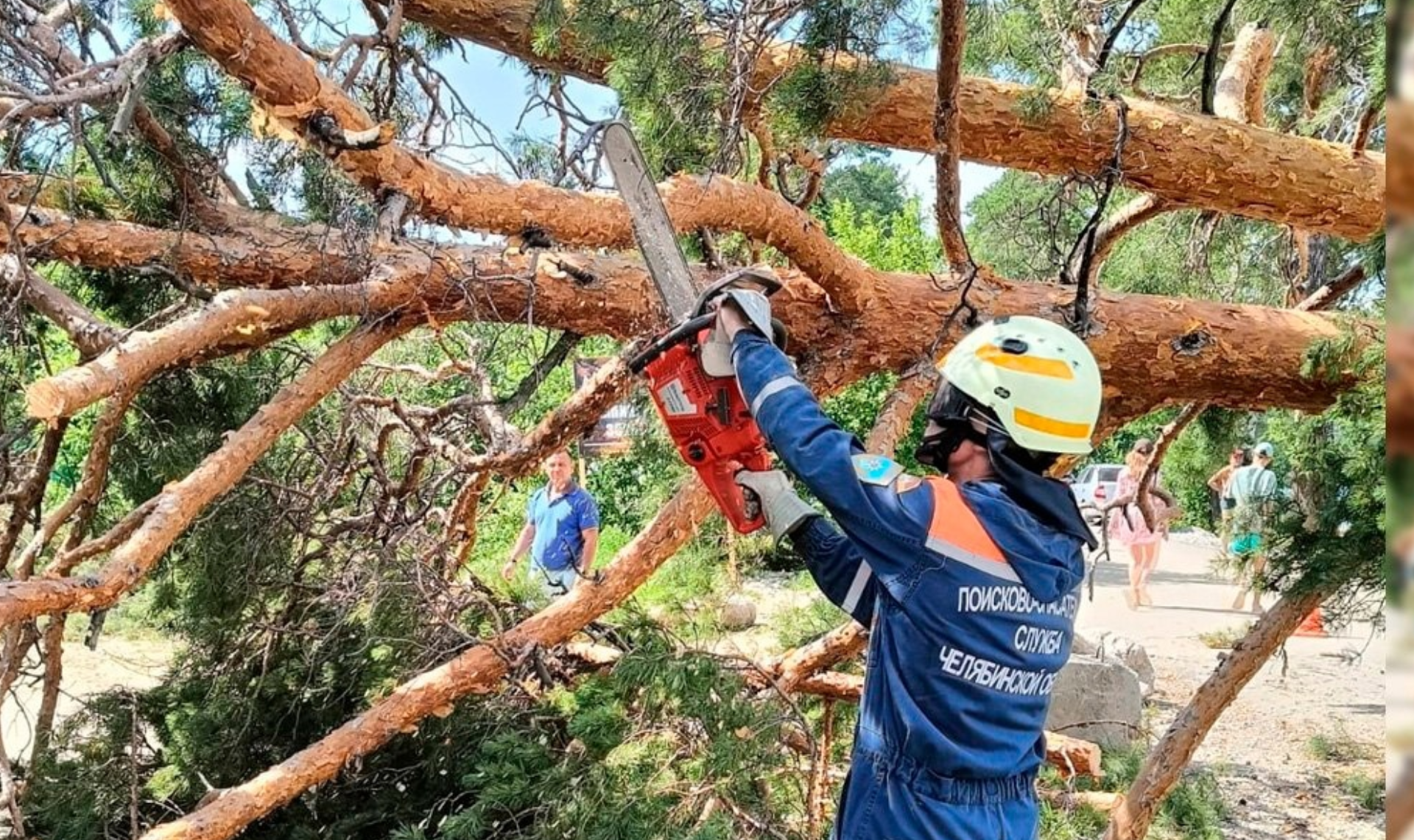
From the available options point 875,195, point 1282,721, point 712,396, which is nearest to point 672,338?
point 712,396

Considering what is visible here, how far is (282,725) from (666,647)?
1526 mm

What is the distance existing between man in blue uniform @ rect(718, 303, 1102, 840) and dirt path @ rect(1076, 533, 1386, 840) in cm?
348

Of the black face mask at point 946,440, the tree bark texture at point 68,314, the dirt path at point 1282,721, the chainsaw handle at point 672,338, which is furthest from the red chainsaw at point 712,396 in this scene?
the dirt path at point 1282,721

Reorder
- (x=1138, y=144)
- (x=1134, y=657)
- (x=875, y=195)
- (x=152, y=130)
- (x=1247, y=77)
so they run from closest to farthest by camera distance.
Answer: (x=152, y=130), (x=1138, y=144), (x=1247, y=77), (x=1134, y=657), (x=875, y=195)

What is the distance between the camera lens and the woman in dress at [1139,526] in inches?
262

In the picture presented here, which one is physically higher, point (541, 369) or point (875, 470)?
point (541, 369)

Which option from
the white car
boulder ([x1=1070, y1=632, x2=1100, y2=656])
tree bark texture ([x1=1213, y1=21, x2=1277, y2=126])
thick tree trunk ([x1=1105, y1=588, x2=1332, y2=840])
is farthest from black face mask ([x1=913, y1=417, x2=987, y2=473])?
the white car

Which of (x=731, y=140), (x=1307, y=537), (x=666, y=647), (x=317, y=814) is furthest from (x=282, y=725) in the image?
(x=1307, y=537)

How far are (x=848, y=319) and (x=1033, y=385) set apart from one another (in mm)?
1798

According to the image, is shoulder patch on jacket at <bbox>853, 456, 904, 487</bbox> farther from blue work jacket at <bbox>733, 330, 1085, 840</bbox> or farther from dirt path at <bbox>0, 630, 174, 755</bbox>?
dirt path at <bbox>0, 630, 174, 755</bbox>

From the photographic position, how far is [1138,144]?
3.88m

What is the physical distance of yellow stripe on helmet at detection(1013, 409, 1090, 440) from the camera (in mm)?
1769

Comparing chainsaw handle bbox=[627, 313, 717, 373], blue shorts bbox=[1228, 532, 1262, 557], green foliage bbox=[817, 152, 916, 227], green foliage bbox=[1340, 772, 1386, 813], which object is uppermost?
green foliage bbox=[817, 152, 916, 227]

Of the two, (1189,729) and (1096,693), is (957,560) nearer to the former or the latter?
(1189,729)
